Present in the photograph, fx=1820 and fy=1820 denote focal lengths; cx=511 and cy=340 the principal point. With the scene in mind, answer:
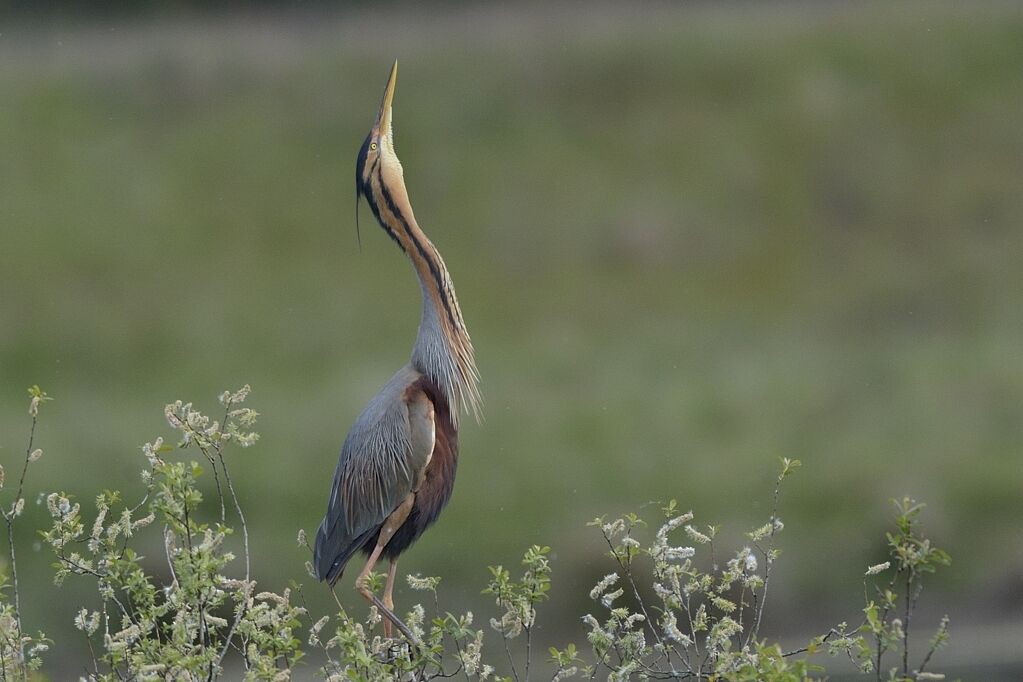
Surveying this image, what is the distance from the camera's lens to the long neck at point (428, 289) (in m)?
7.30

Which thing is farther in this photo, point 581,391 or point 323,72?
point 323,72

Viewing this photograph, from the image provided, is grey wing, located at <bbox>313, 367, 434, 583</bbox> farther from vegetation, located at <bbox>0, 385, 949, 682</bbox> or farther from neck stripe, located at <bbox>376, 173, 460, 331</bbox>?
vegetation, located at <bbox>0, 385, 949, 682</bbox>

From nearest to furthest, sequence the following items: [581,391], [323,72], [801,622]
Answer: [801,622] < [581,391] < [323,72]

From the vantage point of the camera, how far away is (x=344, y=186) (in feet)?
68.7

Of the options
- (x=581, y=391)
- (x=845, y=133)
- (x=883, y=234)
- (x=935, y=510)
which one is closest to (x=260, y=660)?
(x=935, y=510)

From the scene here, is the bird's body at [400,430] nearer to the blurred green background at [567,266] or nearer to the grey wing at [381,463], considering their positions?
the grey wing at [381,463]

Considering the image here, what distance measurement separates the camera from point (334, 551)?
7.29m

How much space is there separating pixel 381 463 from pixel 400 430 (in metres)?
0.15

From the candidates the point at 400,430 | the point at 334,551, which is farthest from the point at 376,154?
the point at 334,551

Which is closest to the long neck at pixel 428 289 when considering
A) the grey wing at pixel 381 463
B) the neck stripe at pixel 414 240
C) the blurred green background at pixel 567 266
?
the neck stripe at pixel 414 240

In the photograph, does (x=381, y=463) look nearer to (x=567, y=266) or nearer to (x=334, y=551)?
(x=334, y=551)

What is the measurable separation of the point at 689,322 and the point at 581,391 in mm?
2155

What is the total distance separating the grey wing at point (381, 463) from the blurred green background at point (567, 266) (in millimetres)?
5494

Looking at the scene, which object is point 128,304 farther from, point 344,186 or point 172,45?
point 172,45
